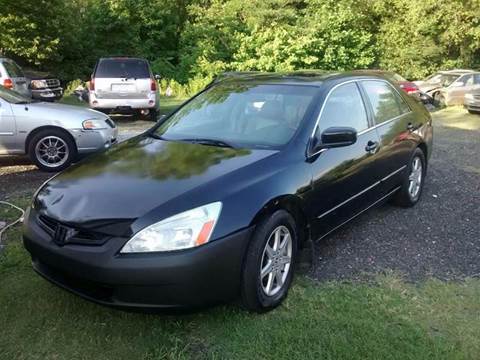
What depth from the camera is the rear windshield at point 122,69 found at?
42.9ft

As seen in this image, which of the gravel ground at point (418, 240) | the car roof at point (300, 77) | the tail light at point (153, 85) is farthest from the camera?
the tail light at point (153, 85)

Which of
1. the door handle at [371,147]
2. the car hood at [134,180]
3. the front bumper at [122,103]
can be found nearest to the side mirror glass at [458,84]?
the front bumper at [122,103]

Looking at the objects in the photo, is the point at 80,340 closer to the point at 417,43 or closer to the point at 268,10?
the point at 268,10

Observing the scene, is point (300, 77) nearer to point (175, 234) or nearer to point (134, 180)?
point (134, 180)

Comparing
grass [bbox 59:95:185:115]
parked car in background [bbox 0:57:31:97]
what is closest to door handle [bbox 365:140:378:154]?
parked car in background [bbox 0:57:31:97]

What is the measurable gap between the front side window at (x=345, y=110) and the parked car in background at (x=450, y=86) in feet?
51.7

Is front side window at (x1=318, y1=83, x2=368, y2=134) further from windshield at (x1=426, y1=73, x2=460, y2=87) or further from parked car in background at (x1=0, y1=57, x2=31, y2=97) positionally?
windshield at (x1=426, y1=73, x2=460, y2=87)

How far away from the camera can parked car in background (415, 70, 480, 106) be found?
19.5 metres

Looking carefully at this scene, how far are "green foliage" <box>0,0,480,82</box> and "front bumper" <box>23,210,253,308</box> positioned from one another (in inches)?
781

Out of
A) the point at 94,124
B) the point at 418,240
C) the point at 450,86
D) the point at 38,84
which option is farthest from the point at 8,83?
the point at 450,86

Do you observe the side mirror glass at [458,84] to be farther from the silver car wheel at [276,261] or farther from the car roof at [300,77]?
the silver car wheel at [276,261]

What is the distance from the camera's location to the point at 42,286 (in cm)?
376

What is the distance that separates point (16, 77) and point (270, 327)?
42.5 ft

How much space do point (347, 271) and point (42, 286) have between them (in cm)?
232
